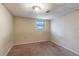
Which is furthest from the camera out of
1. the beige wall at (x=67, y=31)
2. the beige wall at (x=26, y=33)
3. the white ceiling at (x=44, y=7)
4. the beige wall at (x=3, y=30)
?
the beige wall at (x=26, y=33)

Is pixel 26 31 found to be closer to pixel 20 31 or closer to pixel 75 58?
pixel 20 31

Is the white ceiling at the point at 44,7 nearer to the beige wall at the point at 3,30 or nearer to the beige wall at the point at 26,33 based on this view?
the beige wall at the point at 3,30

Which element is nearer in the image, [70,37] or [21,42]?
[70,37]

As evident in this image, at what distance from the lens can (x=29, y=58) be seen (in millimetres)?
691

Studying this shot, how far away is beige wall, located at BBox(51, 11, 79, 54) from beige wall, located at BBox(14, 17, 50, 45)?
0.41m

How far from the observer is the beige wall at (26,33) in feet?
13.3

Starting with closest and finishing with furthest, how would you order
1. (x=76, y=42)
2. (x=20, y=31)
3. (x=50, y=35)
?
(x=76, y=42) < (x=20, y=31) < (x=50, y=35)

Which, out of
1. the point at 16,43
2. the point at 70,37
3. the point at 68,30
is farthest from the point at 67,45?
the point at 16,43

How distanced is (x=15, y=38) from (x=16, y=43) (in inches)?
10.1

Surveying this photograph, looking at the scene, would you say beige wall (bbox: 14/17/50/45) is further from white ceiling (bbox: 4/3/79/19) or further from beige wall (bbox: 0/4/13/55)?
beige wall (bbox: 0/4/13/55)

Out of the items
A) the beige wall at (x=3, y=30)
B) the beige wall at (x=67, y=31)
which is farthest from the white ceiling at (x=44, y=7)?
the beige wall at (x=67, y=31)

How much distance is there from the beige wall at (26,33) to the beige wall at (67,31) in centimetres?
41

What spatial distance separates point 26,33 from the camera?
4410 millimetres

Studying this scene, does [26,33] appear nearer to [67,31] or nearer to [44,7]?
[67,31]
